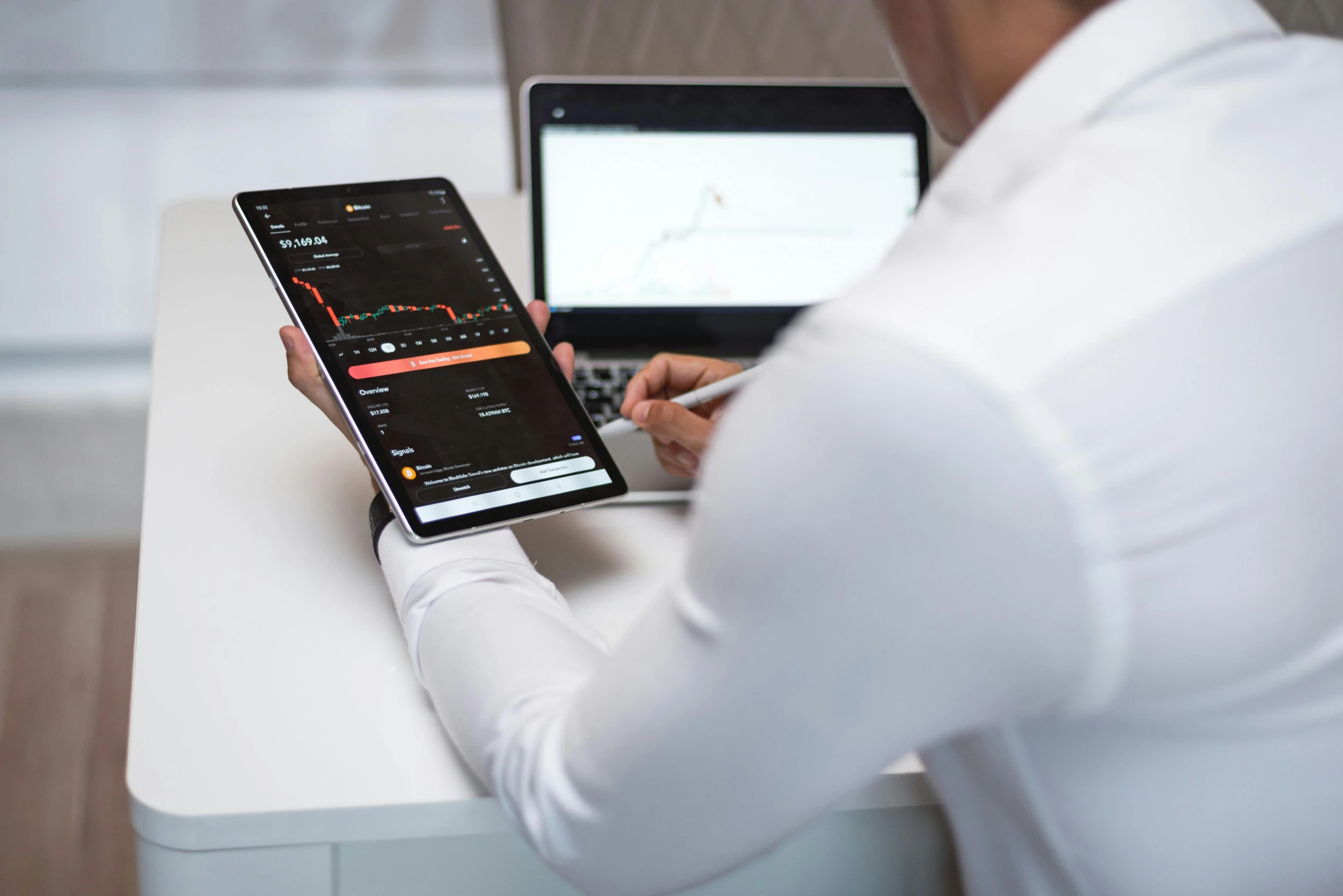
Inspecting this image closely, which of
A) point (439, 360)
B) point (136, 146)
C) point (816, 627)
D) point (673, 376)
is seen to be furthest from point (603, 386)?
point (136, 146)

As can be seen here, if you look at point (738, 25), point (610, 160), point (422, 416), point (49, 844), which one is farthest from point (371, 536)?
point (738, 25)

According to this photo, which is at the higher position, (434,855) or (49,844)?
(434,855)

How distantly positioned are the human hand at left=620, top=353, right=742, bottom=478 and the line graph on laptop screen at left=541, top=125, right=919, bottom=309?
17cm

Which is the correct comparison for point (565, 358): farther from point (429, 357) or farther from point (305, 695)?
point (305, 695)

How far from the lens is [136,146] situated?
223 centimetres

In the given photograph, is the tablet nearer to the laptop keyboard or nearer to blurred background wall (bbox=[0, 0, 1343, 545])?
the laptop keyboard

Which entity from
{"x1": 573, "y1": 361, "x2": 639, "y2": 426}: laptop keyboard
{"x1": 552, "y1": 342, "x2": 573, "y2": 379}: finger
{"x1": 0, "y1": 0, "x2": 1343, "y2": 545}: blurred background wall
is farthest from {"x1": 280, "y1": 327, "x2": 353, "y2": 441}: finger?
{"x1": 0, "y1": 0, "x2": 1343, "y2": 545}: blurred background wall

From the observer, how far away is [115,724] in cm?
146

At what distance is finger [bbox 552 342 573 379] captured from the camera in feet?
2.51

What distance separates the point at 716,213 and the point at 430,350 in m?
0.36

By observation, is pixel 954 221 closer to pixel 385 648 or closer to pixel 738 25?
pixel 385 648

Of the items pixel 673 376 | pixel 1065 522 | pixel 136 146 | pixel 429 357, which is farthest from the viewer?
pixel 136 146

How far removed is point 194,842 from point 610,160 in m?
0.63

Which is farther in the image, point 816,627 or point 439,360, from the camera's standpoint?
point 439,360
